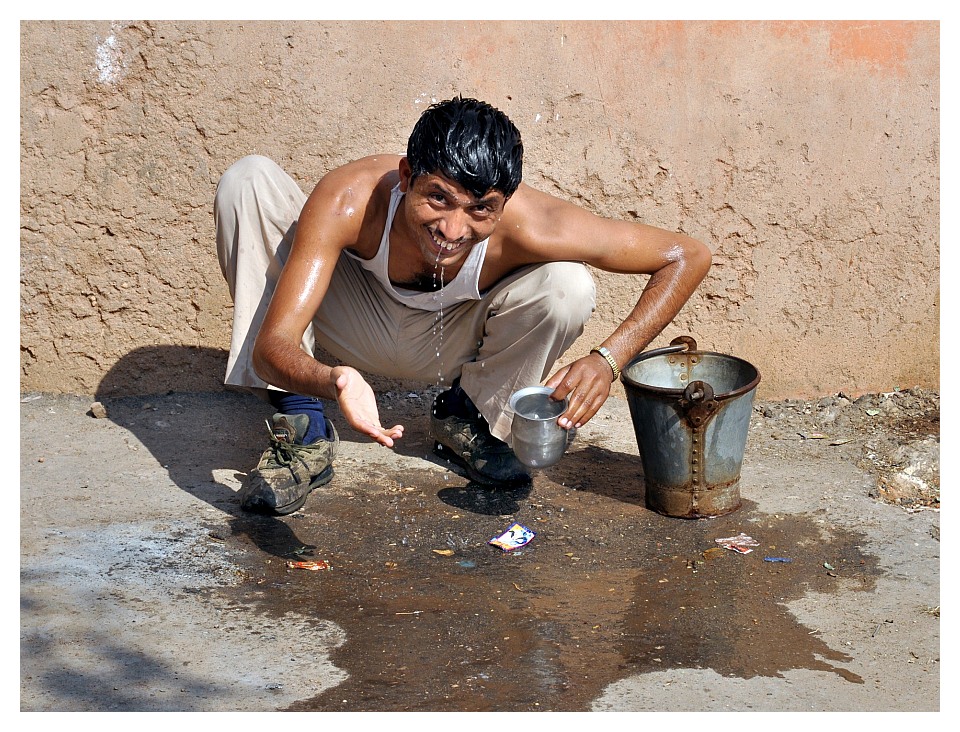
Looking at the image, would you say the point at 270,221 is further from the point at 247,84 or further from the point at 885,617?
the point at 885,617

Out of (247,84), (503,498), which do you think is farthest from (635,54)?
(503,498)

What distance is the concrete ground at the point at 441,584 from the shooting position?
2715 mm

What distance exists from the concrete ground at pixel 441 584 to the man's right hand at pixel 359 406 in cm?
60

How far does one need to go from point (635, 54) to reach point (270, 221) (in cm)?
157

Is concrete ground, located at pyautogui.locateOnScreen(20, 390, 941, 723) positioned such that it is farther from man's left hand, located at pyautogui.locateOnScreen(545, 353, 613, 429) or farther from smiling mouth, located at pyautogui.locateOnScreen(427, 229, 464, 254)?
smiling mouth, located at pyautogui.locateOnScreen(427, 229, 464, 254)

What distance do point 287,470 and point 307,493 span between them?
12 cm

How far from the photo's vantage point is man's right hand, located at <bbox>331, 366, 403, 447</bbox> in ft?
8.87

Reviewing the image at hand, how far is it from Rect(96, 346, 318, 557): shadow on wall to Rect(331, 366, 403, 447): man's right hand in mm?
1012

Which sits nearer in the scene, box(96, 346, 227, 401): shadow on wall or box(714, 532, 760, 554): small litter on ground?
box(714, 532, 760, 554): small litter on ground

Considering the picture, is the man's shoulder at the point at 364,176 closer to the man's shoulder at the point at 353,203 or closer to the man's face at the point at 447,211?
the man's shoulder at the point at 353,203

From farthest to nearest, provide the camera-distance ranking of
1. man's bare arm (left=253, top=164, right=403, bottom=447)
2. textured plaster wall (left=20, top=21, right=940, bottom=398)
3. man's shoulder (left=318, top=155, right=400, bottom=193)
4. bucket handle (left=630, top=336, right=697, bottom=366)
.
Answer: textured plaster wall (left=20, top=21, right=940, bottom=398), bucket handle (left=630, top=336, right=697, bottom=366), man's shoulder (left=318, top=155, right=400, bottom=193), man's bare arm (left=253, top=164, right=403, bottom=447)

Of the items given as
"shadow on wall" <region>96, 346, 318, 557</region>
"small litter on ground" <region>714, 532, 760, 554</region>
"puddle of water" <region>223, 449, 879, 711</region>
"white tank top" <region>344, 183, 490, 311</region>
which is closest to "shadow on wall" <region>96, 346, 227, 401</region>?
"shadow on wall" <region>96, 346, 318, 557</region>

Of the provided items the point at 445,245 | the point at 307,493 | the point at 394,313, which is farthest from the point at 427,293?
the point at 307,493

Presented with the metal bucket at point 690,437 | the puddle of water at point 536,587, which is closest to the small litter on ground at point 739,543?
the puddle of water at point 536,587
